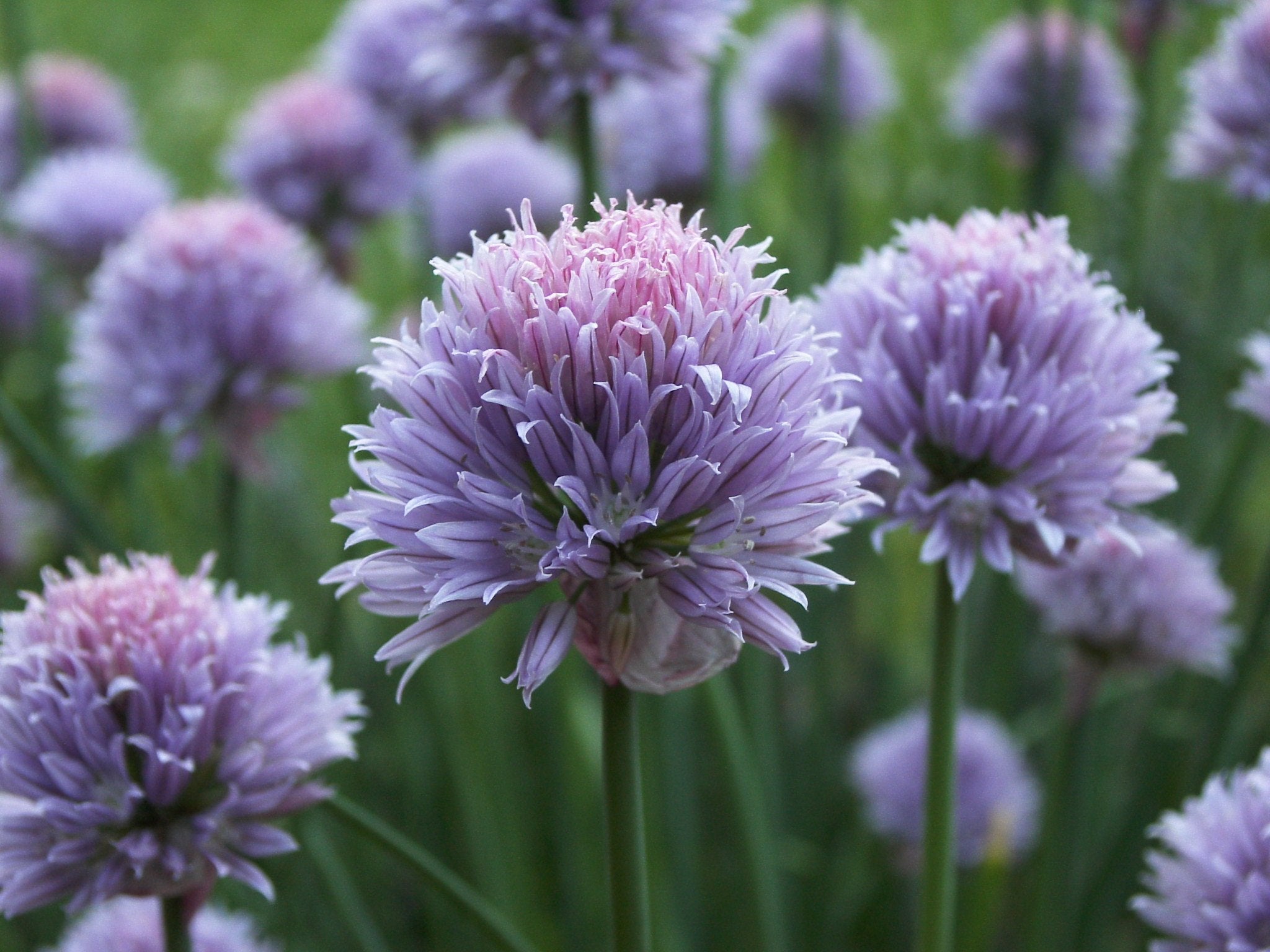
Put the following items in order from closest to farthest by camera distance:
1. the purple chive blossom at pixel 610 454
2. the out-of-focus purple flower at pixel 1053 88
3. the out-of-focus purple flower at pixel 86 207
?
the purple chive blossom at pixel 610 454 → the out-of-focus purple flower at pixel 86 207 → the out-of-focus purple flower at pixel 1053 88

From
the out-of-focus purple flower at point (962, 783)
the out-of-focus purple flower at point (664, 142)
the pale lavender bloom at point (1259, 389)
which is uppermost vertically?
the out-of-focus purple flower at point (664, 142)

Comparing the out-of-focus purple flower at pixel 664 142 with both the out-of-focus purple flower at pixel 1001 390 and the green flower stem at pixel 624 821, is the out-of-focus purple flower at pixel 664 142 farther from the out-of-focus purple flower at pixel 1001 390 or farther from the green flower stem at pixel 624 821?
the green flower stem at pixel 624 821

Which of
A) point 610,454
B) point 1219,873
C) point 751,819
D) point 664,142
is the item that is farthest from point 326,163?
point 1219,873

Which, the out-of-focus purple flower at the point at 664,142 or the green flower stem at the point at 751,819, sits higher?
the out-of-focus purple flower at the point at 664,142

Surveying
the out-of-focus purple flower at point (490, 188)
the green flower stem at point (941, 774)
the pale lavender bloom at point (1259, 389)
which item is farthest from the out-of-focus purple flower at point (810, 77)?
the green flower stem at point (941, 774)

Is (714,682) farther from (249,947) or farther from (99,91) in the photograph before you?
(99,91)

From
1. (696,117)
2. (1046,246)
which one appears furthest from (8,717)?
(696,117)

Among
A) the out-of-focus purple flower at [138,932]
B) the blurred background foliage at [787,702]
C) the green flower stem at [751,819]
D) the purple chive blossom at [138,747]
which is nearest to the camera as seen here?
the purple chive blossom at [138,747]
